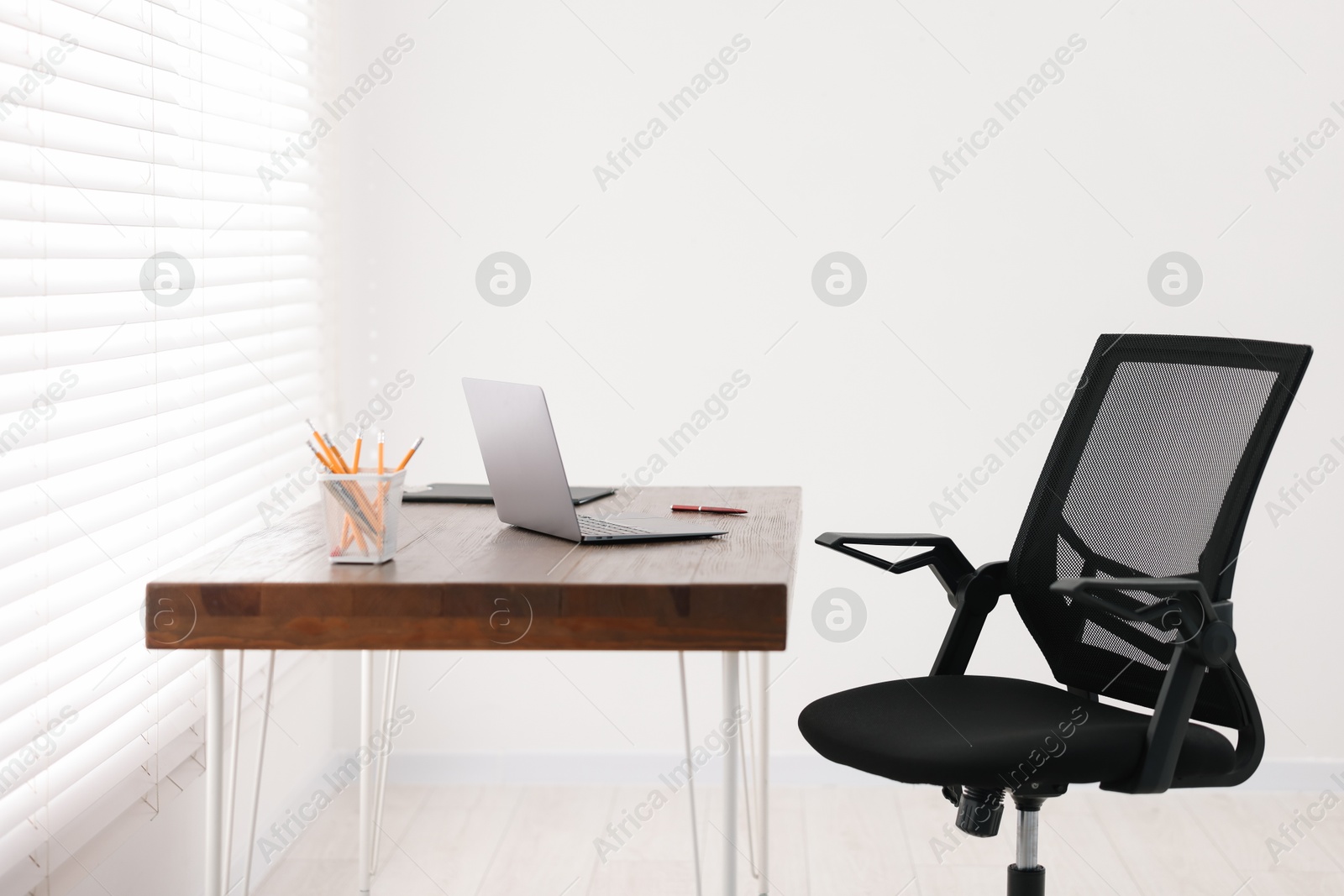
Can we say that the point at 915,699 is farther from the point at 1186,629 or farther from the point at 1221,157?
the point at 1221,157

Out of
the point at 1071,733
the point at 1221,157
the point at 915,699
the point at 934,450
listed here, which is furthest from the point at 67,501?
the point at 1221,157

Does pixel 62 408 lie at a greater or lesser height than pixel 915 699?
greater

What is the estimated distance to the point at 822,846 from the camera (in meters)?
2.69

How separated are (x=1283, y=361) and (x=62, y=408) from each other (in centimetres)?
176

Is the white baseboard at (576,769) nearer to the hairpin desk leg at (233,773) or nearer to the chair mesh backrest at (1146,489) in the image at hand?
the hairpin desk leg at (233,773)

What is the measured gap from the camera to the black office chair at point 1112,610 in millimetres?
1606

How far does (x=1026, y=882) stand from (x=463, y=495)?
1103mm

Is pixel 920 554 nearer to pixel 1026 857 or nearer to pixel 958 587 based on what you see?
pixel 958 587

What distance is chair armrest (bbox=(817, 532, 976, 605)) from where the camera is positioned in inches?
75.3

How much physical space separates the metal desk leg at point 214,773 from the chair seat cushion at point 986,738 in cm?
81

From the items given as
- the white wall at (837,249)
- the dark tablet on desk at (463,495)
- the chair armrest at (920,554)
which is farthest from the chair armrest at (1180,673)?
the white wall at (837,249)

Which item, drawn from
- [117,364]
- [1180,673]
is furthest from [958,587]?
[117,364]

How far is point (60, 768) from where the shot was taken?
1.79 metres

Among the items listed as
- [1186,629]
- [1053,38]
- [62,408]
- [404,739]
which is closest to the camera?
[1186,629]
